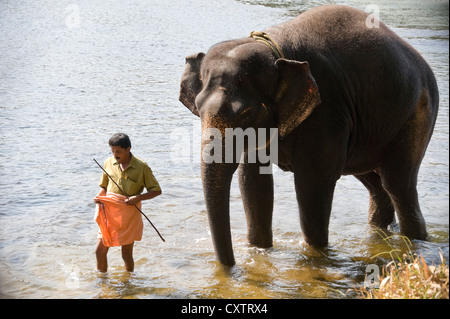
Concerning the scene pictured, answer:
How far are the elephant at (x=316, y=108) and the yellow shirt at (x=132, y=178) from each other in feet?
1.22

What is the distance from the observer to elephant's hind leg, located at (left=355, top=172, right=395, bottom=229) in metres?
5.99

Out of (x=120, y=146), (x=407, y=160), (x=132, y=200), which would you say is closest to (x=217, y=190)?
(x=132, y=200)

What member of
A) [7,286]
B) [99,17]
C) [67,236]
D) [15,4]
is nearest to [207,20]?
[99,17]

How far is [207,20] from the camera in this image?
1534 cm

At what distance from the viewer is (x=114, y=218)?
464 centimetres

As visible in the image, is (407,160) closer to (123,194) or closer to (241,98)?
(241,98)

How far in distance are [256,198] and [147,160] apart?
3.02 metres

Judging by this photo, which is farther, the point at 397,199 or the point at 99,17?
the point at 99,17

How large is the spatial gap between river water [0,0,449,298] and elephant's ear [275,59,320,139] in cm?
102
